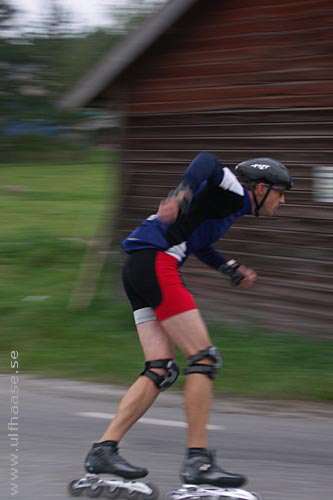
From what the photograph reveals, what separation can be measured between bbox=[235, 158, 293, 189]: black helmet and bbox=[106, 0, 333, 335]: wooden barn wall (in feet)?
13.2

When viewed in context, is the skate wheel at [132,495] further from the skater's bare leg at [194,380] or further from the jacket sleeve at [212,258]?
the jacket sleeve at [212,258]

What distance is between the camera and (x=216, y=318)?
8.96m

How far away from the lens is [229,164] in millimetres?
8945

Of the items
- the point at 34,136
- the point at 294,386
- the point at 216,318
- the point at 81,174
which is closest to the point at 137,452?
the point at 294,386

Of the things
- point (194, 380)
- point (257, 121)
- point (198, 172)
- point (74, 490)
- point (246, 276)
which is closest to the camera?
point (198, 172)

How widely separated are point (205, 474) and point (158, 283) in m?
1.00

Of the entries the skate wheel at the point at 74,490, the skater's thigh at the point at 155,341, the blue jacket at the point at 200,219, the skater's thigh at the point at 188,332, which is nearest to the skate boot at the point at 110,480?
the skate wheel at the point at 74,490

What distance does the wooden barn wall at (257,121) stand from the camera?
26.7 ft

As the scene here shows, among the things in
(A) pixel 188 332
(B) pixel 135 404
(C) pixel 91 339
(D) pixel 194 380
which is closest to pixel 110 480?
(B) pixel 135 404

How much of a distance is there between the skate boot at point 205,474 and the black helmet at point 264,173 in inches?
58.1

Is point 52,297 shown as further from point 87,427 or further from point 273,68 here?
point 87,427

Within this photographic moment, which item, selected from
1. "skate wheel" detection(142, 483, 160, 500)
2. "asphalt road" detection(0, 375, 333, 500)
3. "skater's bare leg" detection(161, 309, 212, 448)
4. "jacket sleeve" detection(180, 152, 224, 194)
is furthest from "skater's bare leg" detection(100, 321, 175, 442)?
"jacket sleeve" detection(180, 152, 224, 194)

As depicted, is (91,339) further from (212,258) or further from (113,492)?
(113,492)

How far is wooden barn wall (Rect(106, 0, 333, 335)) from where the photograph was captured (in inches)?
320
